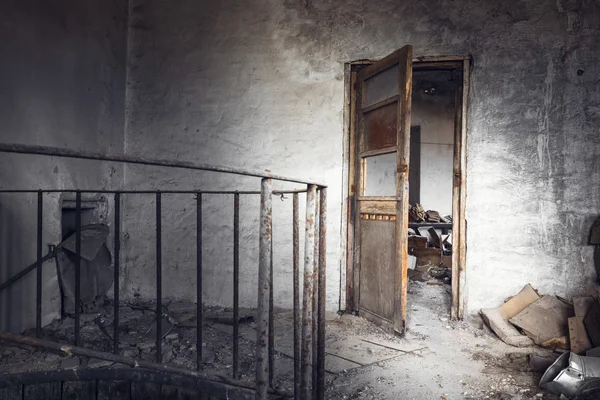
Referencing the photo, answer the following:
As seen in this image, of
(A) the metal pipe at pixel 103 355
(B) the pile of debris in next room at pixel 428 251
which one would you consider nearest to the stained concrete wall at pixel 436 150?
(B) the pile of debris in next room at pixel 428 251

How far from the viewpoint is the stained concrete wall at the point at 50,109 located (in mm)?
3076

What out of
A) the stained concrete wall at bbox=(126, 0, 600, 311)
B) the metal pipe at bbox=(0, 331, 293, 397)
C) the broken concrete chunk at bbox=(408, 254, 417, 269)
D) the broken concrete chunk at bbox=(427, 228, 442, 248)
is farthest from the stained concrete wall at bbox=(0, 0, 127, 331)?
the broken concrete chunk at bbox=(427, 228, 442, 248)

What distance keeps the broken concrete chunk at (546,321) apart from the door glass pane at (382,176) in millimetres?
4133

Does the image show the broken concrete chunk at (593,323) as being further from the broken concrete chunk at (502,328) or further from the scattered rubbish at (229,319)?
the scattered rubbish at (229,319)

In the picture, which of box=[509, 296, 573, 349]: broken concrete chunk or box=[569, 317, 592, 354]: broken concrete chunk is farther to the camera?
box=[509, 296, 573, 349]: broken concrete chunk

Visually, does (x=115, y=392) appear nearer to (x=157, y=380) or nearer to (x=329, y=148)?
(x=157, y=380)

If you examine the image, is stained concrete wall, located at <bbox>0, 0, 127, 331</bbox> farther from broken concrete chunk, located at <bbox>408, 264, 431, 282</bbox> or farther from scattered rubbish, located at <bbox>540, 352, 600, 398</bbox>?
broken concrete chunk, located at <bbox>408, 264, 431, 282</bbox>

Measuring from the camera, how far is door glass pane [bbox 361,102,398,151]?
3.62 m

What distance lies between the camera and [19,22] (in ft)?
10.3

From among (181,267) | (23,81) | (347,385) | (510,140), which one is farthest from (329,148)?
(23,81)

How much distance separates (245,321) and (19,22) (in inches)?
116

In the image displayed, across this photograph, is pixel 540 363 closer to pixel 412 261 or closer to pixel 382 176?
pixel 412 261

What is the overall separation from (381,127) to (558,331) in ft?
7.10

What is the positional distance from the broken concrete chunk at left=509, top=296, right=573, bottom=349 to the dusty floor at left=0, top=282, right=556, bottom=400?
0.15 m
